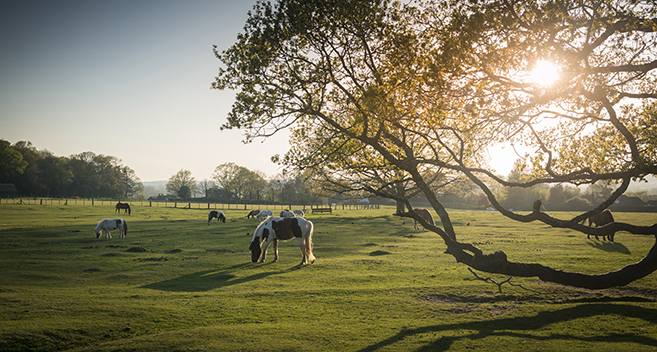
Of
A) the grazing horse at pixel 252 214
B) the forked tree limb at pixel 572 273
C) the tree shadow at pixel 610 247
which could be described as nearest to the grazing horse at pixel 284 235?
the forked tree limb at pixel 572 273

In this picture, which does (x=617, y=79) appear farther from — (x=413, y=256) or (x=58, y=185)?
(x=58, y=185)

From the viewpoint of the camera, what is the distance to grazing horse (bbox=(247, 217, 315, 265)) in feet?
49.6

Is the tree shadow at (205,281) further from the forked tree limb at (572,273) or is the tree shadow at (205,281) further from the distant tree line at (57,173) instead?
the distant tree line at (57,173)

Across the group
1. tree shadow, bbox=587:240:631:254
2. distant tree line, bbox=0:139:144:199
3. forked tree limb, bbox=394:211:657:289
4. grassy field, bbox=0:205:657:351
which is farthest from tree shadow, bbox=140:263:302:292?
distant tree line, bbox=0:139:144:199

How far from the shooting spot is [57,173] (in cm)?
9606

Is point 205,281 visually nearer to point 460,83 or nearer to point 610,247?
point 460,83

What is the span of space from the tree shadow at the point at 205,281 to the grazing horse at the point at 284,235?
1.65 metres

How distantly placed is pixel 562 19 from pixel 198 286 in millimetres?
13033

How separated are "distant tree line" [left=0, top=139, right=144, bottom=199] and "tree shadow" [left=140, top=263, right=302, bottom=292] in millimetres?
103076

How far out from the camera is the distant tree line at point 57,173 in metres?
85.4

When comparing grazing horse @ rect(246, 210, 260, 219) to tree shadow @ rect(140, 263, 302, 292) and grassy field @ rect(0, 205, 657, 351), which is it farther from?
tree shadow @ rect(140, 263, 302, 292)

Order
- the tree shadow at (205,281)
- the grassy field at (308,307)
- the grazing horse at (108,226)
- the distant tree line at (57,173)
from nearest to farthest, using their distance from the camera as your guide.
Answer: the grassy field at (308,307), the tree shadow at (205,281), the grazing horse at (108,226), the distant tree line at (57,173)

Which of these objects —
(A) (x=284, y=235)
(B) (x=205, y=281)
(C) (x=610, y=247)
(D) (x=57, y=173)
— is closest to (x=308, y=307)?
(B) (x=205, y=281)

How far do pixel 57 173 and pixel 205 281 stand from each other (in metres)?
112
